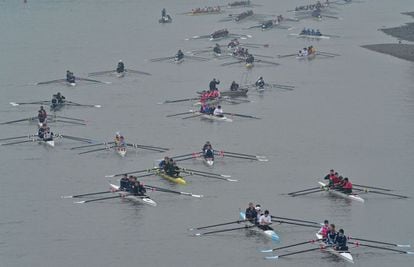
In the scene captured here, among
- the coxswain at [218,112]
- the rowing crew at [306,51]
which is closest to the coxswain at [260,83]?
the coxswain at [218,112]

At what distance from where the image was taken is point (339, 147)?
138 feet

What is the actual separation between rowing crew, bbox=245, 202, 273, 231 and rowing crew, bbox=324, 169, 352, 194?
4006 mm

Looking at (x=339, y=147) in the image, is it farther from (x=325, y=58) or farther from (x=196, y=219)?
(x=325, y=58)

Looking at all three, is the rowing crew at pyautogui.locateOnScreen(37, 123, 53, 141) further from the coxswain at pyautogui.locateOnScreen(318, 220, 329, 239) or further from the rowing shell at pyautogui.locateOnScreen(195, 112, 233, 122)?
the coxswain at pyautogui.locateOnScreen(318, 220, 329, 239)

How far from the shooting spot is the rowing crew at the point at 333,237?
95.9 ft

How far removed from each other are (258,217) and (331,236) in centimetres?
287

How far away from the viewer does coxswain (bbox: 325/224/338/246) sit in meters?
29.4

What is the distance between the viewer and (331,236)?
2948 cm

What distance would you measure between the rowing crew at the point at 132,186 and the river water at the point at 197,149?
48 centimetres

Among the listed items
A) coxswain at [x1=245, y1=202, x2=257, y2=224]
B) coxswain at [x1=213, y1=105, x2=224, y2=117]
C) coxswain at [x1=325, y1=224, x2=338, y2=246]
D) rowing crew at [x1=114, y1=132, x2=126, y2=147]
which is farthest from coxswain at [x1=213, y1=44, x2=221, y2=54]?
coxswain at [x1=325, y1=224, x2=338, y2=246]

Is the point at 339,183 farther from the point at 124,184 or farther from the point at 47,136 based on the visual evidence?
the point at 47,136

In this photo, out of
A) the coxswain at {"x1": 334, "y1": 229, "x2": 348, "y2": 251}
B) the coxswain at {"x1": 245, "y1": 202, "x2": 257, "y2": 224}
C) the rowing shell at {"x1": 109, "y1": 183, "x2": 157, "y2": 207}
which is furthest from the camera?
the rowing shell at {"x1": 109, "y1": 183, "x2": 157, "y2": 207}

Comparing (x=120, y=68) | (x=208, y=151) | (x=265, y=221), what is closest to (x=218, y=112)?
(x=208, y=151)

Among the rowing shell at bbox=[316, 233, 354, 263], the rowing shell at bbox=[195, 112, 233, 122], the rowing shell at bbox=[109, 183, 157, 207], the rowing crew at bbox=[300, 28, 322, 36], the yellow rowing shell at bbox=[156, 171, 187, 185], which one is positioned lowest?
the rowing shell at bbox=[316, 233, 354, 263]
